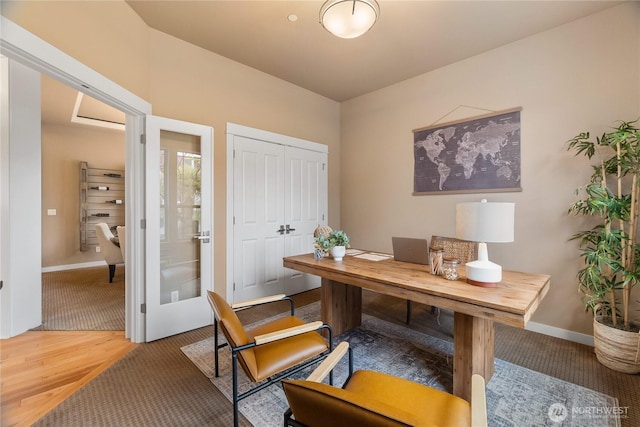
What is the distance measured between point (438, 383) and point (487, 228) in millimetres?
1175

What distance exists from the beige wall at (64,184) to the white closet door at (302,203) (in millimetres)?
4963

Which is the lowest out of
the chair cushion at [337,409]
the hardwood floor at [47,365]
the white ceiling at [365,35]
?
the hardwood floor at [47,365]

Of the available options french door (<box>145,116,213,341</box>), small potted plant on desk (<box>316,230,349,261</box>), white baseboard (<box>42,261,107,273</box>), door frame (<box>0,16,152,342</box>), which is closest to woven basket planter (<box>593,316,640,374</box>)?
small potted plant on desk (<box>316,230,349,261</box>)

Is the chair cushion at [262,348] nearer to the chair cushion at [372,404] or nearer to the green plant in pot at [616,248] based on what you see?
the chair cushion at [372,404]

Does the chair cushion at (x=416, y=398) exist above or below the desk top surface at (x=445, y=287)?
below

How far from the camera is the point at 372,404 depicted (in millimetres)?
745

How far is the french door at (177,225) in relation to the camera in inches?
102

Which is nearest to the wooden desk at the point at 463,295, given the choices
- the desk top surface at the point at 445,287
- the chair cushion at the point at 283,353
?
the desk top surface at the point at 445,287

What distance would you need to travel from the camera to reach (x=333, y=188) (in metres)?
4.62

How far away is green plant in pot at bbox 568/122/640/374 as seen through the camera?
2.06m

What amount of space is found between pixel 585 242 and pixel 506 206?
1.60 m

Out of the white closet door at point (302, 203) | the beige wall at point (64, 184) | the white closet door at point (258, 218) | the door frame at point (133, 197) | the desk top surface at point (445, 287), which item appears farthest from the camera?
the beige wall at point (64, 184)

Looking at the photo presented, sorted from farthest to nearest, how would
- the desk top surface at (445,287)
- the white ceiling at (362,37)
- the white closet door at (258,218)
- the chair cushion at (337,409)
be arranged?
the white closet door at (258,218)
the white ceiling at (362,37)
the desk top surface at (445,287)
the chair cushion at (337,409)

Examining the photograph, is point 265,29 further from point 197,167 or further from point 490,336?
point 490,336
